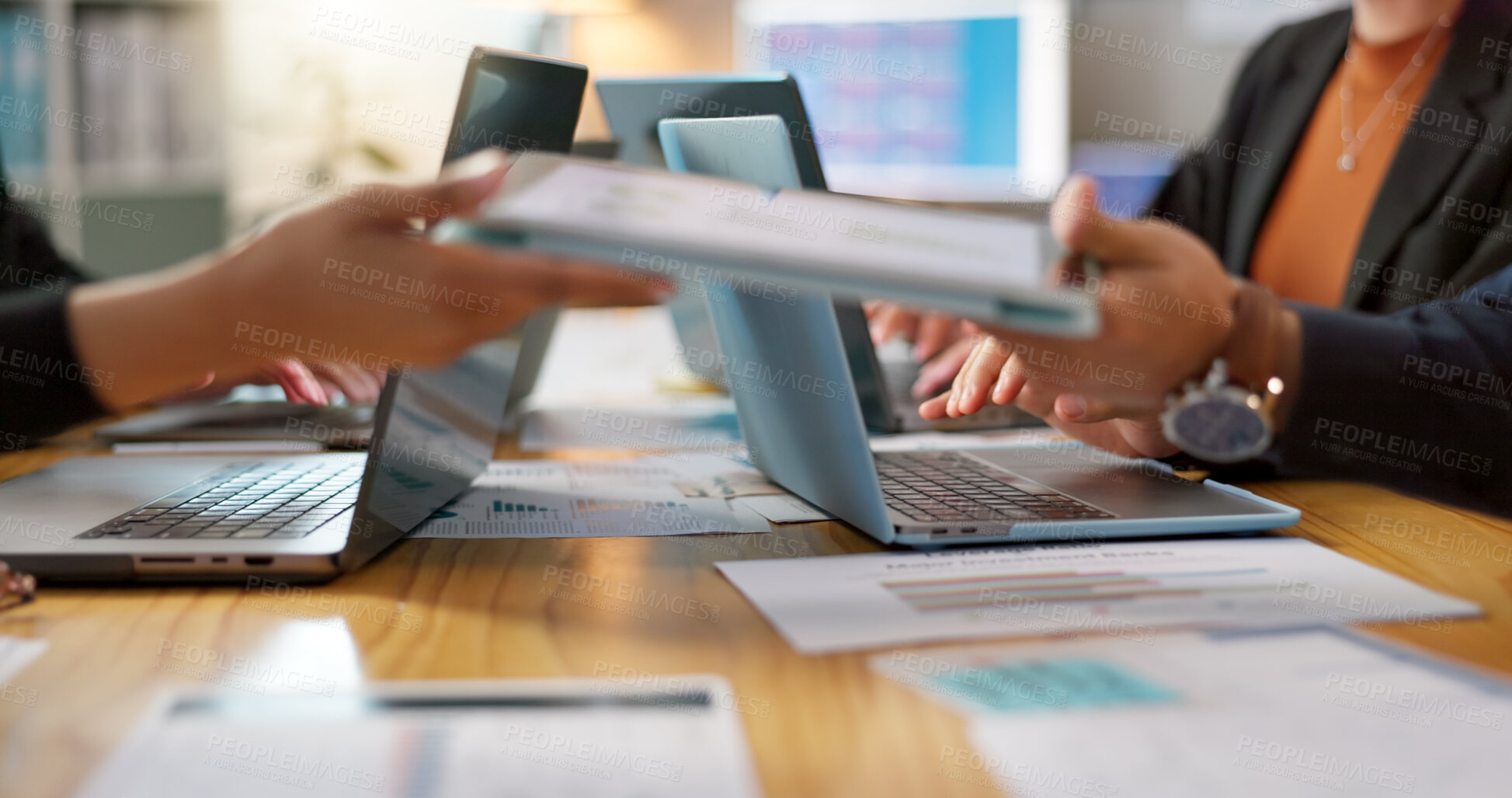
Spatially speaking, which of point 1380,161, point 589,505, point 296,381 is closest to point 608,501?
point 589,505

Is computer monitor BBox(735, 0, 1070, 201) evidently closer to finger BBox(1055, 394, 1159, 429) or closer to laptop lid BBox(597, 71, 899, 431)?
laptop lid BBox(597, 71, 899, 431)

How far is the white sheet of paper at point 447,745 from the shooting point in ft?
1.28

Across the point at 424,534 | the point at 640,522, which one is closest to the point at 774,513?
the point at 640,522

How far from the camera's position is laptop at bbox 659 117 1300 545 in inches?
26.8

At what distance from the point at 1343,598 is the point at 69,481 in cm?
90

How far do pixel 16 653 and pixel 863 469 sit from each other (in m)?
0.46

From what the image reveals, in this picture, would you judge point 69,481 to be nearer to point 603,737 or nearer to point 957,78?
point 603,737

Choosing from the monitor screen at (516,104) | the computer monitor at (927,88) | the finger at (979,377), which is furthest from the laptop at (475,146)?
the computer monitor at (927,88)

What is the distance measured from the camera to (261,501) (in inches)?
29.7

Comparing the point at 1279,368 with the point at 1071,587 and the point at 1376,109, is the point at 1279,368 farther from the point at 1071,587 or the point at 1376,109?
the point at 1376,109

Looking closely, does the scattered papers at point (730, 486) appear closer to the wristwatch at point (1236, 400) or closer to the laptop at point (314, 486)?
the laptop at point (314, 486)

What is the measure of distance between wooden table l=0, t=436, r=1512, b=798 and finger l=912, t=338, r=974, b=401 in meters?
0.49

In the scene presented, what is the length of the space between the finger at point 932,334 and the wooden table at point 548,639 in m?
0.64

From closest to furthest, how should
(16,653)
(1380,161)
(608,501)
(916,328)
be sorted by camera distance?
(16,653) < (608,501) < (916,328) < (1380,161)
